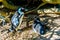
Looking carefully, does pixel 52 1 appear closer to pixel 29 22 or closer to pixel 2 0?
pixel 29 22

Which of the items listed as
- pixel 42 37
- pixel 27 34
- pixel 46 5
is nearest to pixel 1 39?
pixel 27 34

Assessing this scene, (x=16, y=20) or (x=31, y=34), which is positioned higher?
(x=16, y=20)

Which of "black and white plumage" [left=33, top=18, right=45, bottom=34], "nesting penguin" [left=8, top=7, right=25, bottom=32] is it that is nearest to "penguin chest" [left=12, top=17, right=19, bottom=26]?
"nesting penguin" [left=8, top=7, right=25, bottom=32]

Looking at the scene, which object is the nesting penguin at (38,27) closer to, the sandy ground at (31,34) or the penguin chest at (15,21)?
the sandy ground at (31,34)

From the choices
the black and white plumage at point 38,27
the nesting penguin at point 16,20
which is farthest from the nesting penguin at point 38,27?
the nesting penguin at point 16,20

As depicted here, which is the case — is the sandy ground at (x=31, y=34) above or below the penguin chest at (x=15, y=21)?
below

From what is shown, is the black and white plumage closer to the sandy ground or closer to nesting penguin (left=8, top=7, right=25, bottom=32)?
the sandy ground

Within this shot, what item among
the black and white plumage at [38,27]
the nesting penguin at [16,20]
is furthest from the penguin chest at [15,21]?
the black and white plumage at [38,27]

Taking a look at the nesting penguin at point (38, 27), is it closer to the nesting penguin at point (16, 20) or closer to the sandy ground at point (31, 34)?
the sandy ground at point (31, 34)

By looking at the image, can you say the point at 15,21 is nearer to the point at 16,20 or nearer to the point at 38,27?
the point at 16,20

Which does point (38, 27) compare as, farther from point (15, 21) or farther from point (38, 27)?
point (15, 21)

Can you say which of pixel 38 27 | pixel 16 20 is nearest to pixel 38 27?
pixel 38 27
